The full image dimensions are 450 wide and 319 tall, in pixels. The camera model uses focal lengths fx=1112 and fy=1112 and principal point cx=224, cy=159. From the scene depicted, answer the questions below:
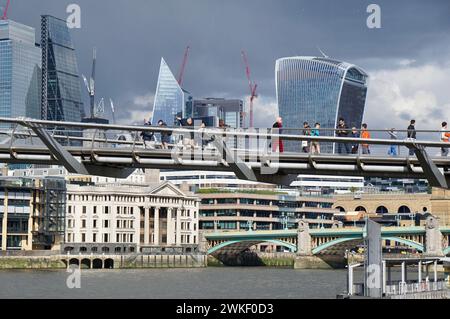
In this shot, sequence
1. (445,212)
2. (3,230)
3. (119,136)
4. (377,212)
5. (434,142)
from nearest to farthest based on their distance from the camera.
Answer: (434,142), (119,136), (3,230), (445,212), (377,212)

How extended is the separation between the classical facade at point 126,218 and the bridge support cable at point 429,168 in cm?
10484

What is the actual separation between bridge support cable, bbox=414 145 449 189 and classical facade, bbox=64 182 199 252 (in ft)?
344

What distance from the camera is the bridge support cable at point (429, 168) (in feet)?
102

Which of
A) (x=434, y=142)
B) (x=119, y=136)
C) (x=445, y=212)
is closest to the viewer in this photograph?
(x=434, y=142)

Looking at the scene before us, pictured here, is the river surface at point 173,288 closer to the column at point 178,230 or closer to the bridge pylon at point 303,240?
the bridge pylon at point 303,240

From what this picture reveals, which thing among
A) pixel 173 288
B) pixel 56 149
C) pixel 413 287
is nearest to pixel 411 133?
pixel 56 149

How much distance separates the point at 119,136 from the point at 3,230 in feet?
310

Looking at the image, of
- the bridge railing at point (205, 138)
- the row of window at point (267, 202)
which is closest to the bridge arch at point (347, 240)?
the row of window at point (267, 202)

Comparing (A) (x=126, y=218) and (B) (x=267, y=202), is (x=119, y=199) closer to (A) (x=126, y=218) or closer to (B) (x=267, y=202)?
(A) (x=126, y=218)

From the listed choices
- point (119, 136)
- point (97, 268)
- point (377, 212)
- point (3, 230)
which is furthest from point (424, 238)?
point (119, 136)
